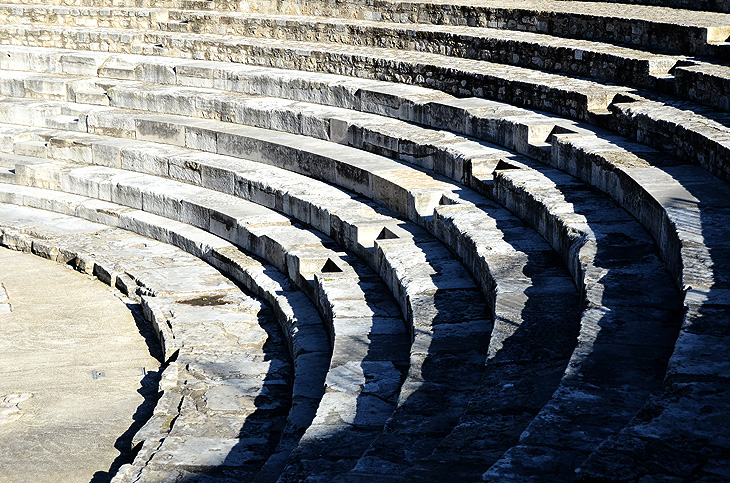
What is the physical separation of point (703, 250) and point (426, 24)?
810 centimetres

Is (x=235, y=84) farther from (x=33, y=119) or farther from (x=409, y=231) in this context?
(x=409, y=231)

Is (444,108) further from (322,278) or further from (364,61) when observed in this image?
(322,278)

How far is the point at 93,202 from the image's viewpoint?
12.4m

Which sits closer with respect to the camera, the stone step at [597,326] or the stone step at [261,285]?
the stone step at [597,326]

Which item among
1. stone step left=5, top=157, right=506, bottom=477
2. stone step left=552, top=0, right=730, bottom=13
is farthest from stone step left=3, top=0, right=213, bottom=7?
stone step left=5, top=157, right=506, bottom=477

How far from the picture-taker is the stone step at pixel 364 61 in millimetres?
9969

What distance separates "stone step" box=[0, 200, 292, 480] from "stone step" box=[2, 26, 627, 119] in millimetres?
3490

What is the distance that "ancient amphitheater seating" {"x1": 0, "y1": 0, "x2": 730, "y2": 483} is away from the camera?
4.77 metres

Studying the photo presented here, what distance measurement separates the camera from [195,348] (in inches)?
331

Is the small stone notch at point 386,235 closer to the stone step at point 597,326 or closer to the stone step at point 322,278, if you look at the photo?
the stone step at point 322,278

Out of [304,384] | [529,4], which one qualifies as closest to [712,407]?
[304,384]

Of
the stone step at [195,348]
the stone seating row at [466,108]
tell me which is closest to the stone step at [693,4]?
the stone seating row at [466,108]

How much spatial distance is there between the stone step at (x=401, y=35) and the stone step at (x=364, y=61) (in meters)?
0.16

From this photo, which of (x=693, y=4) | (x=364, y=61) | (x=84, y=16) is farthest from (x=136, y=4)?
(x=693, y=4)
